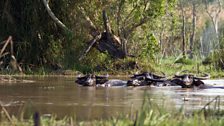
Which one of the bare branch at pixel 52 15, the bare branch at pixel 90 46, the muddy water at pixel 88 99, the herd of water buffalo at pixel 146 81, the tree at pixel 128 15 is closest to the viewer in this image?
the muddy water at pixel 88 99

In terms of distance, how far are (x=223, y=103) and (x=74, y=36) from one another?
11.5 metres

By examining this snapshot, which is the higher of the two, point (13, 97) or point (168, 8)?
point (168, 8)

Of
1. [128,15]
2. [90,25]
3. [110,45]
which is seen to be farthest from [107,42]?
[128,15]

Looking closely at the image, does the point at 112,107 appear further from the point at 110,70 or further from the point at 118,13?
the point at 118,13

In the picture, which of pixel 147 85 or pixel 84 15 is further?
pixel 84 15

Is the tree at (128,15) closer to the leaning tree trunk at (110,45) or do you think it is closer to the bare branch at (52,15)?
the leaning tree trunk at (110,45)

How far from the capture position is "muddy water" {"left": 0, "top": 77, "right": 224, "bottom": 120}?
8472 mm

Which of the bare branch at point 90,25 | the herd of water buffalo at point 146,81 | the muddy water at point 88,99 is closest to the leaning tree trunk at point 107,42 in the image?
the bare branch at point 90,25

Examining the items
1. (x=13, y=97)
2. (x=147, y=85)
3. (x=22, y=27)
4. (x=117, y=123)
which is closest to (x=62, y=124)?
(x=117, y=123)

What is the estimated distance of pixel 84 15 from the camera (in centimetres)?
2103

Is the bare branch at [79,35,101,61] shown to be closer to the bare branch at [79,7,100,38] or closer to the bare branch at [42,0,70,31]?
the bare branch at [79,7,100,38]

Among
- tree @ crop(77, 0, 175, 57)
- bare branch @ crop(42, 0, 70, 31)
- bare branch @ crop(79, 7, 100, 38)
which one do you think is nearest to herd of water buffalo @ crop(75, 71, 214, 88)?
bare branch @ crop(42, 0, 70, 31)

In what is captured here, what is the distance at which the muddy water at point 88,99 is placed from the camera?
27.8 feet

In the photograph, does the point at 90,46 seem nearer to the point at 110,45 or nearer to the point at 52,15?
the point at 110,45
